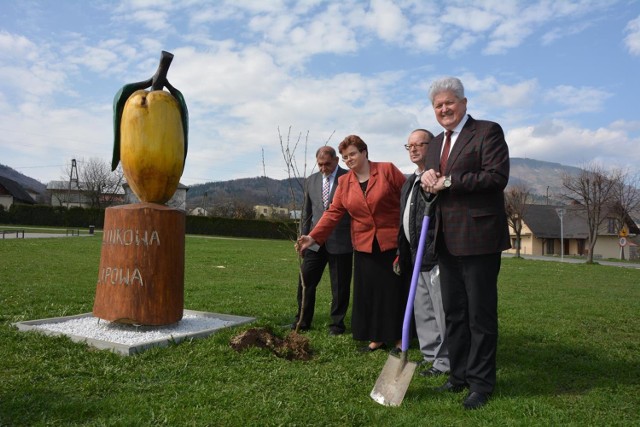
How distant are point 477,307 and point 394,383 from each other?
74cm

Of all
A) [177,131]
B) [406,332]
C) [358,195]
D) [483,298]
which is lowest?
[406,332]

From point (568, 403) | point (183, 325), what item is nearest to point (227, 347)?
point (183, 325)

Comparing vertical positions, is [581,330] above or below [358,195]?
below

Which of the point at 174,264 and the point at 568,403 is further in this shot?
the point at 174,264

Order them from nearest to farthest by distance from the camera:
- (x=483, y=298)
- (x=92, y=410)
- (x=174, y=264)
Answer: (x=92, y=410) < (x=483, y=298) < (x=174, y=264)

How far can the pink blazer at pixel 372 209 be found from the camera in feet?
15.7

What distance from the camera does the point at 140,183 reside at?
17.6 feet

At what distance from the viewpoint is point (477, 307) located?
3.43 m

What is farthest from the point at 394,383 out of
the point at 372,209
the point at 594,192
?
the point at 594,192

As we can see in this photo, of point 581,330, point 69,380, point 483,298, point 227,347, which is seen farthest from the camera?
point 581,330

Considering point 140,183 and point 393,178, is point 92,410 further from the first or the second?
point 393,178

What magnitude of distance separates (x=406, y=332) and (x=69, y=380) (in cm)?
237

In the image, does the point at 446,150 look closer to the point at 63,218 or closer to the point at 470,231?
the point at 470,231

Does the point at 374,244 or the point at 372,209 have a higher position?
the point at 372,209
